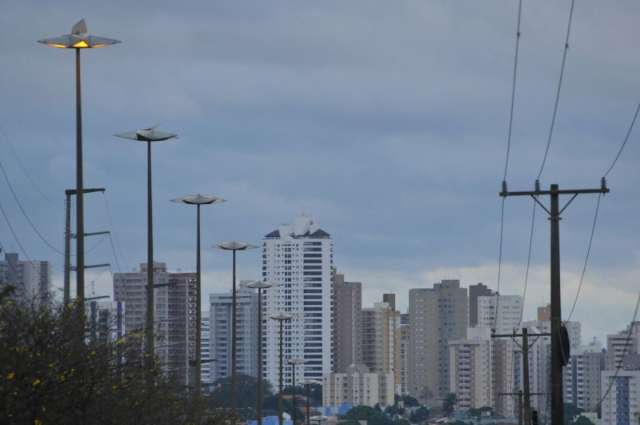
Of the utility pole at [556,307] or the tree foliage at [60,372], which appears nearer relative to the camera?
the tree foliage at [60,372]

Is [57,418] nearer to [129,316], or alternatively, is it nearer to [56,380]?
[56,380]

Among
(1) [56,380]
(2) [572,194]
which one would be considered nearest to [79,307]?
(1) [56,380]

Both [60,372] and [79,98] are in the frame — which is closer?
[60,372]

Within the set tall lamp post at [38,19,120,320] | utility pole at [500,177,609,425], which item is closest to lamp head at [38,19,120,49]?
tall lamp post at [38,19,120,320]

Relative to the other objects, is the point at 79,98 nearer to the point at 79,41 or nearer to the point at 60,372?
the point at 79,41

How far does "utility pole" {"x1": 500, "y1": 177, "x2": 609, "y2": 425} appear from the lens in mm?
45250

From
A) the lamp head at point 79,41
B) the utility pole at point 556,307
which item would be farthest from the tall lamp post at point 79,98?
the utility pole at point 556,307

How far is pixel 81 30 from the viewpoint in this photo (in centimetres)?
3991

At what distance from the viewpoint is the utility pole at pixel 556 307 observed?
45.2 metres

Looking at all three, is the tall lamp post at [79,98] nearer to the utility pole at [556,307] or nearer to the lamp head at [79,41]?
the lamp head at [79,41]

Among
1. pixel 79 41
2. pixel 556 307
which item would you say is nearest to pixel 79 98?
pixel 79 41

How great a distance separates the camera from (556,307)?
150 ft

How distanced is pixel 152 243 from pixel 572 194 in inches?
502

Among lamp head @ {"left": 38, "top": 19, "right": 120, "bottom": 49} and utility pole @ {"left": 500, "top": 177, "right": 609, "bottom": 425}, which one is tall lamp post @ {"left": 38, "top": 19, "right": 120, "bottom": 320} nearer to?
lamp head @ {"left": 38, "top": 19, "right": 120, "bottom": 49}
